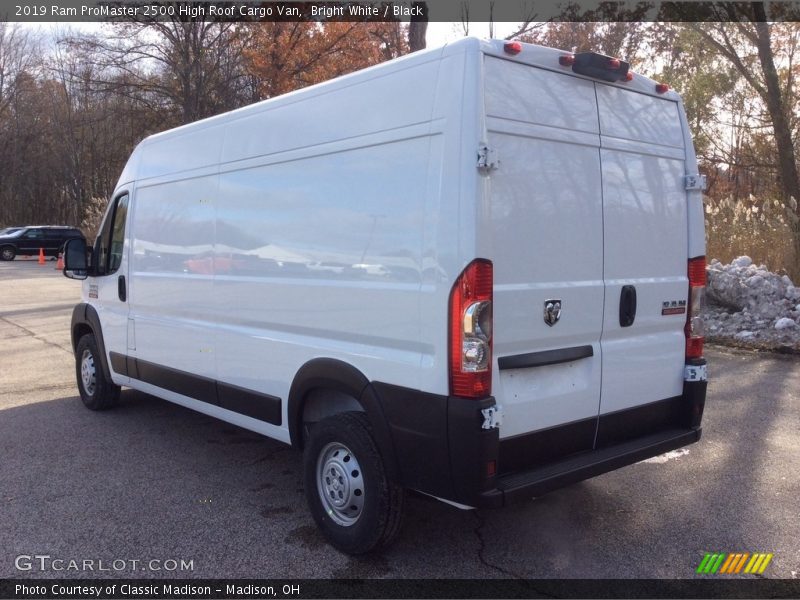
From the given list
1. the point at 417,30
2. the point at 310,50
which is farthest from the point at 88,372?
the point at 310,50

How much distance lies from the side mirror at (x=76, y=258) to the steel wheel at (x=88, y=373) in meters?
0.83

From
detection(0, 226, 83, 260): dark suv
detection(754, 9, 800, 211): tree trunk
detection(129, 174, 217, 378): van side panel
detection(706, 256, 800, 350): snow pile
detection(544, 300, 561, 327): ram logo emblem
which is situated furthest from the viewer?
detection(0, 226, 83, 260): dark suv

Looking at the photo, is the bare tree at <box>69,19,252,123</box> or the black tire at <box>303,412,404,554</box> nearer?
the black tire at <box>303,412,404,554</box>

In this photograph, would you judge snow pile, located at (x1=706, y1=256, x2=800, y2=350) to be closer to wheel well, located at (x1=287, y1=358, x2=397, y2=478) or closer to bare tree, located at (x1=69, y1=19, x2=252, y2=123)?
wheel well, located at (x1=287, y1=358, x2=397, y2=478)

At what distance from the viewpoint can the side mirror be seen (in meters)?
6.41

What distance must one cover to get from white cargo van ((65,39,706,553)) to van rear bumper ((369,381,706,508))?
0.04 feet

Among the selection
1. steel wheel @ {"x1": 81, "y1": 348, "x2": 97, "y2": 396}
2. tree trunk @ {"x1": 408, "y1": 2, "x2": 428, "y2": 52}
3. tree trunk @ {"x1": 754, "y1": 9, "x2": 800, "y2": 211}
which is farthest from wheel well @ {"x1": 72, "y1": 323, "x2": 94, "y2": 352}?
tree trunk @ {"x1": 754, "y1": 9, "x2": 800, "y2": 211}

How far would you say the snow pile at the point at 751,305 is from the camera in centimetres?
999

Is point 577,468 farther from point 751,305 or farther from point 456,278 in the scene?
point 751,305

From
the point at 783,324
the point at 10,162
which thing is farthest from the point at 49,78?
the point at 783,324

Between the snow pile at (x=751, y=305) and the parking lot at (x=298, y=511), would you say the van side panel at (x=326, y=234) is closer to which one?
the parking lot at (x=298, y=511)

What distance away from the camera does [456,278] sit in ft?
10.6

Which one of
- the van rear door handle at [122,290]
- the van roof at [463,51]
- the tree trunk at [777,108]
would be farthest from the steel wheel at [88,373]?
the tree trunk at [777,108]

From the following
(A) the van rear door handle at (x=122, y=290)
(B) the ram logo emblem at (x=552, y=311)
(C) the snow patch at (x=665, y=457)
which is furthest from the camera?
(A) the van rear door handle at (x=122, y=290)
